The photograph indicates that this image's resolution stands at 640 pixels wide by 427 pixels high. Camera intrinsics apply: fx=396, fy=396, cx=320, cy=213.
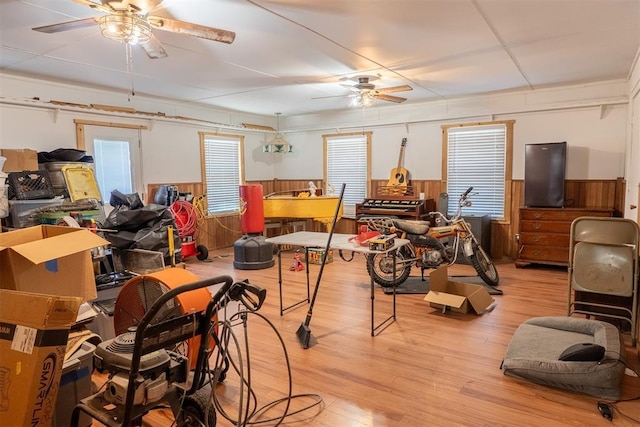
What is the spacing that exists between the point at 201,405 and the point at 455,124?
591 cm

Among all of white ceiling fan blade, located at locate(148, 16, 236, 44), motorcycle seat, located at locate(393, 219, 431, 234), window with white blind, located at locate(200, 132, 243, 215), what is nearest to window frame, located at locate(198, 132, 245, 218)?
window with white blind, located at locate(200, 132, 243, 215)

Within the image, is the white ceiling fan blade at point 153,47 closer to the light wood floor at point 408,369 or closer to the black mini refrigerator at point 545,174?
the light wood floor at point 408,369

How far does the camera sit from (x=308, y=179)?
8234mm

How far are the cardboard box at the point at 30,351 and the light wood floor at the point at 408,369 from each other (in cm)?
72

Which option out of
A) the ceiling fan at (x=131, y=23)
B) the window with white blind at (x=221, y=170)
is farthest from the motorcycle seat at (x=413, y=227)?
the window with white blind at (x=221, y=170)

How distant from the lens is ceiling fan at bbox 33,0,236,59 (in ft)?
8.04

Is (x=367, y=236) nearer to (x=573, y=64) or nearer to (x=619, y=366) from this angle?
(x=619, y=366)

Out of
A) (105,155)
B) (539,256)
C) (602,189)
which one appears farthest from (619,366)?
(105,155)

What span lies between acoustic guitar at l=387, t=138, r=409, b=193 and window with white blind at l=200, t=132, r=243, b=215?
300 centimetres

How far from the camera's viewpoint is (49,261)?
2256 millimetres

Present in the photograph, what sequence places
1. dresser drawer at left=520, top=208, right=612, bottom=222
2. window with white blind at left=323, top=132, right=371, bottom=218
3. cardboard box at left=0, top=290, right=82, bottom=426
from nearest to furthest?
cardboard box at left=0, top=290, right=82, bottom=426
dresser drawer at left=520, top=208, right=612, bottom=222
window with white blind at left=323, top=132, right=371, bottom=218

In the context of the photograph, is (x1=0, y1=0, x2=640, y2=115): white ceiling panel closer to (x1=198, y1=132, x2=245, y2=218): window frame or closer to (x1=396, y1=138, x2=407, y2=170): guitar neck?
(x1=396, y1=138, x2=407, y2=170): guitar neck

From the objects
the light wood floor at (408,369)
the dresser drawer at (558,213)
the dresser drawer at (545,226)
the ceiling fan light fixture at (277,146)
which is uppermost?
the ceiling fan light fixture at (277,146)

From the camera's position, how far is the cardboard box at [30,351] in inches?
68.0
